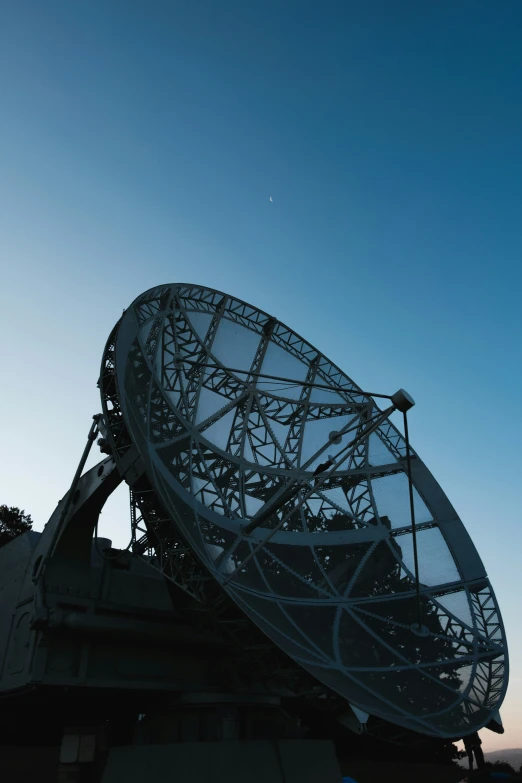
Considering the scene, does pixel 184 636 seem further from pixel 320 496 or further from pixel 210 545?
pixel 320 496

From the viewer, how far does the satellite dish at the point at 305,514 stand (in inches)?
542

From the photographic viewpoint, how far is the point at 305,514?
18344 mm

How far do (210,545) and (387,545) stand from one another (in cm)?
613

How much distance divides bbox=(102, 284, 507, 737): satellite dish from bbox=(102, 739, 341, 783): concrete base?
4.48m

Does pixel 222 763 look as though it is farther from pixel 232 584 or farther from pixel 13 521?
pixel 13 521

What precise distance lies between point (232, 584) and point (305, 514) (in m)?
5.16

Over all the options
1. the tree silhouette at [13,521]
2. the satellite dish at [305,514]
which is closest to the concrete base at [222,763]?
the satellite dish at [305,514]

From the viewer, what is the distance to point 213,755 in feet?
50.8

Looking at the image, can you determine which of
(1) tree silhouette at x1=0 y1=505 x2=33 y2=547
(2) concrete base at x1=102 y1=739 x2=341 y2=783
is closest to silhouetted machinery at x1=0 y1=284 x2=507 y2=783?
(2) concrete base at x1=102 y1=739 x2=341 y2=783

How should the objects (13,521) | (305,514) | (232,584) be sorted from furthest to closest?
(13,521) → (305,514) → (232,584)

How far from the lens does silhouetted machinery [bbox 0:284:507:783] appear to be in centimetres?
1395

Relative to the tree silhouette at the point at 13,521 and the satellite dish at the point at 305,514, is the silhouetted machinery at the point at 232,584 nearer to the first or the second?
the satellite dish at the point at 305,514

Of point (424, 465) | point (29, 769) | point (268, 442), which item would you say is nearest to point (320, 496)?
point (268, 442)

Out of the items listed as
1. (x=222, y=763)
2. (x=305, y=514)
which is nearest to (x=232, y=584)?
(x=305, y=514)
